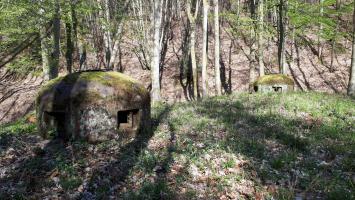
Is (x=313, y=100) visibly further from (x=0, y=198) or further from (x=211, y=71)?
(x=211, y=71)

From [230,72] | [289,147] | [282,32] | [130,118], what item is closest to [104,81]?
[130,118]

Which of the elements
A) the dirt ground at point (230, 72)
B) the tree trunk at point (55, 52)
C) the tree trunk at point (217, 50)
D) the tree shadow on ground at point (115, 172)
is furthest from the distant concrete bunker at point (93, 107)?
the dirt ground at point (230, 72)

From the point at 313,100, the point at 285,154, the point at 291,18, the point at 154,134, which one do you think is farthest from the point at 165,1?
the point at 285,154

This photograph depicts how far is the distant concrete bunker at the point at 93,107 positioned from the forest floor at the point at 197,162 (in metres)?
0.46

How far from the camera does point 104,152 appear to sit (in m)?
10.1

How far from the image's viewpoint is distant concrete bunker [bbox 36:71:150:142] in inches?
419

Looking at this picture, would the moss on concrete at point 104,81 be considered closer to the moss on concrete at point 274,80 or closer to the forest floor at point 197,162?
the forest floor at point 197,162

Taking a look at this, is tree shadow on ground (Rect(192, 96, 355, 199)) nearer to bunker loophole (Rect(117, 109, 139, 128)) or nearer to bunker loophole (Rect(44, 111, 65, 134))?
bunker loophole (Rect(117, 109, 139, 128))

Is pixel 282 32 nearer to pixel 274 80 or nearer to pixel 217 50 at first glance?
pixel 274 80

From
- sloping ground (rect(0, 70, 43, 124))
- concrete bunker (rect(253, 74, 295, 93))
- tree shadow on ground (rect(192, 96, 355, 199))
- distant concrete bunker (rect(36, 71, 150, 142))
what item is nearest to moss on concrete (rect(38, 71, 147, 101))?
distant concrete bunker (rect(36, 71, 150, 142))

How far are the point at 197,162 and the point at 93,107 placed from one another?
3.59m

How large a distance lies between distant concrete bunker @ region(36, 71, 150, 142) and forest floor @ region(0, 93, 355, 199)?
0.46 metres

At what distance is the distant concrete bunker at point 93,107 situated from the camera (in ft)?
34.9

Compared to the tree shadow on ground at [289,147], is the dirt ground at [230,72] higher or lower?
higher
